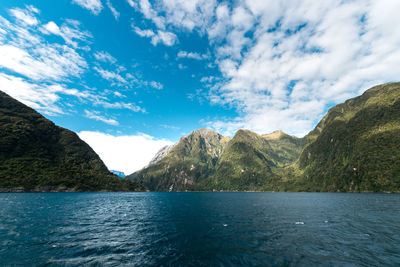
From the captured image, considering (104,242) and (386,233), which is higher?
(386,233)

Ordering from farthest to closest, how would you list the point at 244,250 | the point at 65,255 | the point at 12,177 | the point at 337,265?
the point at 12,177
the point at 244,250
the point at 65,255
the point at 337,265

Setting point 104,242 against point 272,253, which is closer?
point 272,253

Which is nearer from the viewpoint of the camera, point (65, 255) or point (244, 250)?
point (65, 255)

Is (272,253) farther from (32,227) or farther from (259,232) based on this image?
(32,227)

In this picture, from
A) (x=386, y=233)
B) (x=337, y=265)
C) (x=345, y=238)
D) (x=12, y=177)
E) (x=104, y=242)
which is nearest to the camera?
(x=337, y=265)

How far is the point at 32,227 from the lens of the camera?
3675cm

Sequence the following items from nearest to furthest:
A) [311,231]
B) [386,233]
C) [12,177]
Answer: [386,233]
[311,231]
[12,177]

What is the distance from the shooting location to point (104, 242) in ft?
92.9

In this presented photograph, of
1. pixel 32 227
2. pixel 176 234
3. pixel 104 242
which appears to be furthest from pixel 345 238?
pixel 32 227

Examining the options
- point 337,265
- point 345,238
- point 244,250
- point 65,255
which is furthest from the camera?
point 345,238

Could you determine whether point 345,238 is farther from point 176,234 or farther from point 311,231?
point 176,234

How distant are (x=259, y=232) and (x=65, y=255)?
111 feet

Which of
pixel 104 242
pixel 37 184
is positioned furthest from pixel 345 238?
pixel 37 184

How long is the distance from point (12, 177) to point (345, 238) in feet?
912
